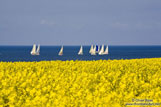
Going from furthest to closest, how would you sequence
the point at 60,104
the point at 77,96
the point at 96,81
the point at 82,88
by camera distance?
1. the point at 96,81
2. the point at 82,88
3. the point at 77,96
4. the point at 60,104

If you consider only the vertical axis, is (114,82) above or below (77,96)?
above

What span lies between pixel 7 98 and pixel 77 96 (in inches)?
85.9

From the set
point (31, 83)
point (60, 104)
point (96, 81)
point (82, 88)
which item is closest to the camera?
point (60, 104)

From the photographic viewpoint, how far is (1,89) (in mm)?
11352

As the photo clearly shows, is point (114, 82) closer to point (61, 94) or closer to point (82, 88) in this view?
point (82, 88)

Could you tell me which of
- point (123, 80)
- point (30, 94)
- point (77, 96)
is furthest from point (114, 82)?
point (30, 94)

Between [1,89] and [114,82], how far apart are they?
12.7 ft

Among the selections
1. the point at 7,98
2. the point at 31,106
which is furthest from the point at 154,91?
the point at 7,98

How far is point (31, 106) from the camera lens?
9.35 metres

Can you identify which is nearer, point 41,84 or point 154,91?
point 154,91

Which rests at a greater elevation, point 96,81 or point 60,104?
point 96,81

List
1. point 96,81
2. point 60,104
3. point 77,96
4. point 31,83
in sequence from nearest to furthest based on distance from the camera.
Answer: point 60,104, point 77,96, point 31,83, point 96,81

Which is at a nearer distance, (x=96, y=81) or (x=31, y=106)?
(x=31, y=106)

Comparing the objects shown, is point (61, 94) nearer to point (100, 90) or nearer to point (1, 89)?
point (100, 90)
